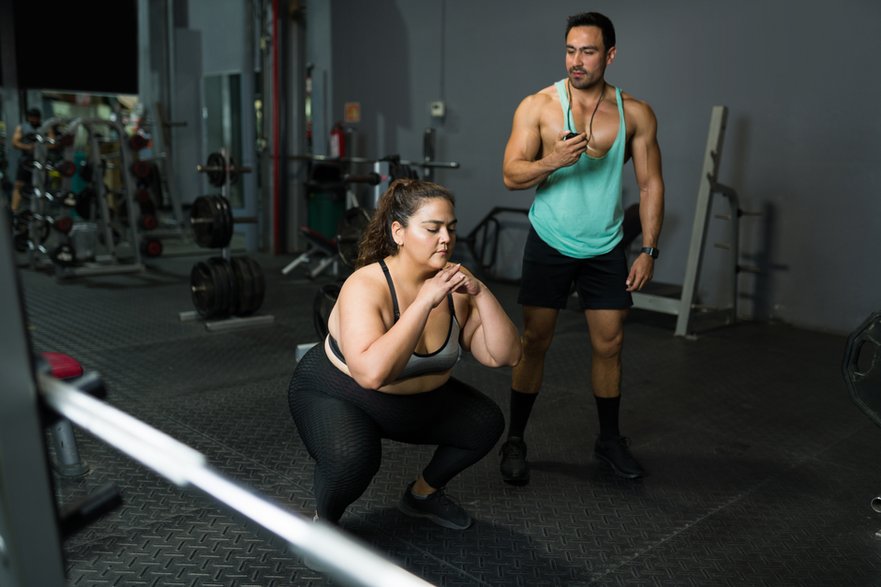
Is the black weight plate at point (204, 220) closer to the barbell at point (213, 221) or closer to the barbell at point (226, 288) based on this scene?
the barbell at point (213, 221)

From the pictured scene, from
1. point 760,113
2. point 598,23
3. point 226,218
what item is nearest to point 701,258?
point 760,113

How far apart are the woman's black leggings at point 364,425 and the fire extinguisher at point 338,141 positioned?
4.75 meters

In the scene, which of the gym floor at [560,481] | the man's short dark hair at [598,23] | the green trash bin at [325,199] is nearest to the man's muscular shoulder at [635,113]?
the man's short dark hair at [598,23]

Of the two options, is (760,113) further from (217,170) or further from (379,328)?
(379,328)

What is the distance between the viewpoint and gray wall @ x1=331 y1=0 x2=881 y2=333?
3.92 metres

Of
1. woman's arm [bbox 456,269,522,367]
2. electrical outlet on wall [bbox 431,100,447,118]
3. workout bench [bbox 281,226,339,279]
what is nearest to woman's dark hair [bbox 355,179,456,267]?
woman's arm [bbox 456,269,522,367]

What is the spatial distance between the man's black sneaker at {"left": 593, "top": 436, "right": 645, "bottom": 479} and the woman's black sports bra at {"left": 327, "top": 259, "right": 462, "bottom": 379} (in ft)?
2.46

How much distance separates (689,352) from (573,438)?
1388 millimetres

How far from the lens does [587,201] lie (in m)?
2.01

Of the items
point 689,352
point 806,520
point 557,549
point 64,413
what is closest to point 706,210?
point 689,352

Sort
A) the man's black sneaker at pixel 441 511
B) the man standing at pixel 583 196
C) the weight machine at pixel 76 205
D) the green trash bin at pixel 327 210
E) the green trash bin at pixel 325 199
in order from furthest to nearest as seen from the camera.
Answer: the green trash bin at pixel 327 210, the green trash bin at pixel 325 199, the weight machine at pixel 76 205, the man standing at pixel 583 196, the man's black sneaker at pixel 441 511

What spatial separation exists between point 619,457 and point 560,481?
0.19 m

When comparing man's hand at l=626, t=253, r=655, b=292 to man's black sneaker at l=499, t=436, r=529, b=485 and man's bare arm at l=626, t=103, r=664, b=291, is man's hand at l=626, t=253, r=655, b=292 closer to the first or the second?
man's bare arm at l=626, t=103, r=664, b=291

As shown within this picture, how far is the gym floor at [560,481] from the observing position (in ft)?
5.54
